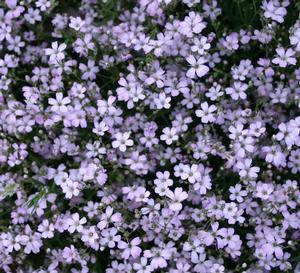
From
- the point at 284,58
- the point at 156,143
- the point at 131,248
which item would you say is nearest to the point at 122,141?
the point at 156,143

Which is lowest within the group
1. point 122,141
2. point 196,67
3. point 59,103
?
point 122,141

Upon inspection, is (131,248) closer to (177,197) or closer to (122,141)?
(177,197)

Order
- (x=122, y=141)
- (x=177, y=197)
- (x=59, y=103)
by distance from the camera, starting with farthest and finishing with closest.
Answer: (x=59, y=103)
(x=122, y=141)
(x=177, y=197)

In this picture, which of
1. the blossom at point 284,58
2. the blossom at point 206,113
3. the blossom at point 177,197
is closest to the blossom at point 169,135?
the blossom at point 206,113

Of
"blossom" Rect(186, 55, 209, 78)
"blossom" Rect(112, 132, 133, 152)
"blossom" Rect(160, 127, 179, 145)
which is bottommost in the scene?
"blossom" Rect(112, 132, 133, 152)

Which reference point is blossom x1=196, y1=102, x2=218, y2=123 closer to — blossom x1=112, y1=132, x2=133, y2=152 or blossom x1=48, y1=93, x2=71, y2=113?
blossom x1=112, y1=132, x2=133, y2=152

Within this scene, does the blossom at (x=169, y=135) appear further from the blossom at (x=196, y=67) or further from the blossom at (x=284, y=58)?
the blossom at (x=284, y=58)

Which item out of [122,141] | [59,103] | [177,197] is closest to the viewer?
[177,197]

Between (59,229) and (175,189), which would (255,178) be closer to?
(175,189)

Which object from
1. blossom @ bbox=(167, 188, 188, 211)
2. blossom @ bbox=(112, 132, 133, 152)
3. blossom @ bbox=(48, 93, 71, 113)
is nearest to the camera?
blossom @ bbox=(167, 188, 188, 211)

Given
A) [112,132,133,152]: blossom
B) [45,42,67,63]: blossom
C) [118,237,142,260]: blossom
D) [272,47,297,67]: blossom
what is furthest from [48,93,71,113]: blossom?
[272,47,297,67]: blossom
